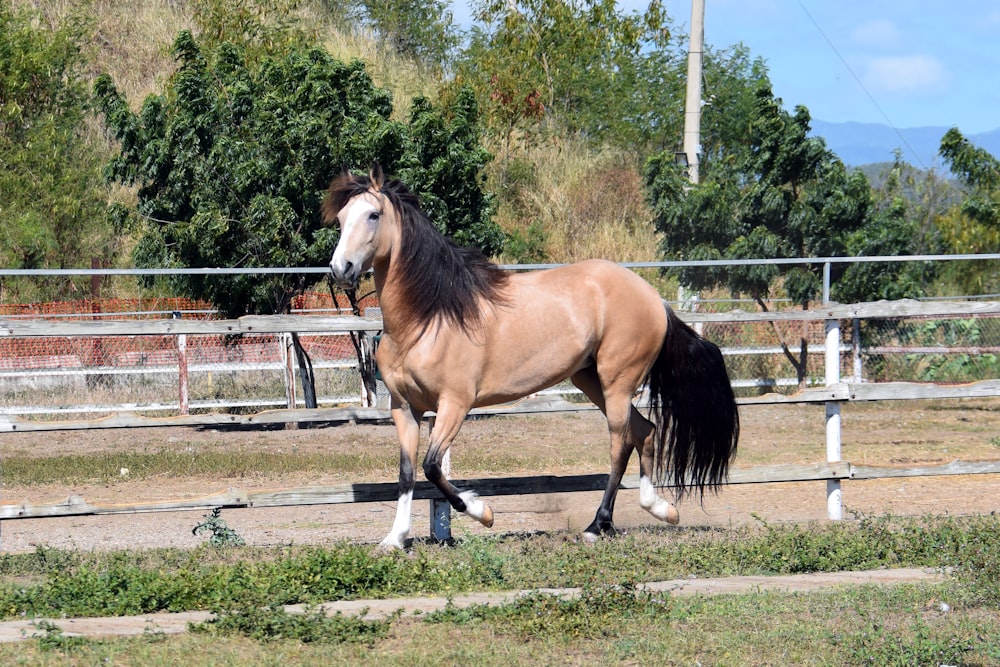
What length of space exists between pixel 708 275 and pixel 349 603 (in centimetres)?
1030

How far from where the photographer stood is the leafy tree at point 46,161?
59.8 ft

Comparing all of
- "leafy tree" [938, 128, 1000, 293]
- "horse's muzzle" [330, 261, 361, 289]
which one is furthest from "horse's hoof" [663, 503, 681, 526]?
"leafy tree" [938, 128, 1000, 293]

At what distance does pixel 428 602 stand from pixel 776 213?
10.7m

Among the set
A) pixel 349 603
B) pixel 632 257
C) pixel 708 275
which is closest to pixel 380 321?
pixel 349 603

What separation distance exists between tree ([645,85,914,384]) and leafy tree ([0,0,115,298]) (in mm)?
10081

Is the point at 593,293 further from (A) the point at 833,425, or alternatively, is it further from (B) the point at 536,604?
(B) the point at 536,604

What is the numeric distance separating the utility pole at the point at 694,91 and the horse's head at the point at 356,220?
421 inches

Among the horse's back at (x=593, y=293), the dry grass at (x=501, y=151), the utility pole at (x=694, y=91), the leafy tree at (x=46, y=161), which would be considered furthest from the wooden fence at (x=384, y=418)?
the dry grass at (x=501, y=151)

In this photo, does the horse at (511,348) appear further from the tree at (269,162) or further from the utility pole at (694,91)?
the utility pole at (694,91)

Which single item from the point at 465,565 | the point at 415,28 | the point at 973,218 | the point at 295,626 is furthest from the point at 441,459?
the point at 415,28

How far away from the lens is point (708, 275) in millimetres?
14641

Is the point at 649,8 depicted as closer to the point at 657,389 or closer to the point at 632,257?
the point at 632,257

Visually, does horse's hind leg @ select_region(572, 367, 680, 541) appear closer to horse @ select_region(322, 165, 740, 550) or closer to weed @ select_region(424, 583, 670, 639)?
horse @ select_region(322, 165, 740, 550)

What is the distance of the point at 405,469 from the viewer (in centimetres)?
626
